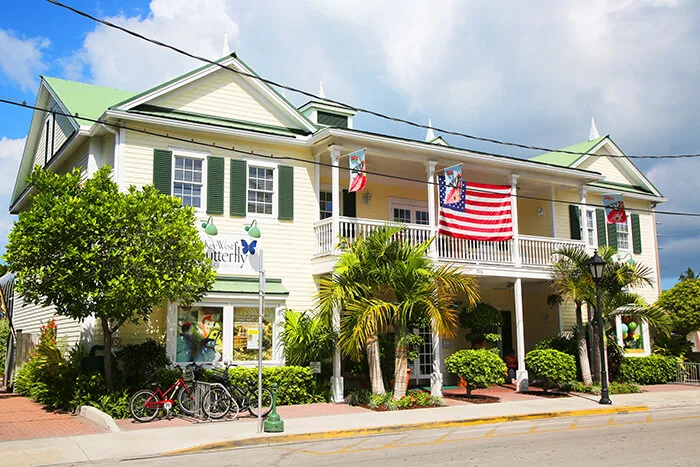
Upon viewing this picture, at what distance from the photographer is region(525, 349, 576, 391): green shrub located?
18203 mm

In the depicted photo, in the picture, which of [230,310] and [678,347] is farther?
[678,347]

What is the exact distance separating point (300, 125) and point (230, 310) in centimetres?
567

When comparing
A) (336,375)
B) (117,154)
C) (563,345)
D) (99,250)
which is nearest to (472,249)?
(563,345)

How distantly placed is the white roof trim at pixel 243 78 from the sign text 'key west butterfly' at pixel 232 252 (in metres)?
3.65

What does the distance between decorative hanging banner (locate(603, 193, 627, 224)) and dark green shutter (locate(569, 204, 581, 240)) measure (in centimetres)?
106

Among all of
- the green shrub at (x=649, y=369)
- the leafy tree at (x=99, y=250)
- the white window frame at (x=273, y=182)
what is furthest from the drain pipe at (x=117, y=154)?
the green shrub at (x=649, y=369)

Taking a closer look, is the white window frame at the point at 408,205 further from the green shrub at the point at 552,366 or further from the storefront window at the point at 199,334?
the storefront window at the point at 199,334

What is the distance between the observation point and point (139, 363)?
1513 cm

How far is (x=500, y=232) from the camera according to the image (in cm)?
1953

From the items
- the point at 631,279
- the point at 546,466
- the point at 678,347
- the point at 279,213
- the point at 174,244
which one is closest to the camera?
the point at 546,466

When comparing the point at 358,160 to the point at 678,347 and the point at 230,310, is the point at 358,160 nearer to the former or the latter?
the point at 230,310

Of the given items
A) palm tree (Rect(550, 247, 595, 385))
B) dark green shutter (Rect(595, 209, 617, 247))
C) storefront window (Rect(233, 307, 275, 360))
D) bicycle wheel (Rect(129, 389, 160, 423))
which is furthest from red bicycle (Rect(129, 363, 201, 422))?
dark green shutter (Rect(595, 209, 617, 247))

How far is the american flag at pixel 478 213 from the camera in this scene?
1877 centimetres

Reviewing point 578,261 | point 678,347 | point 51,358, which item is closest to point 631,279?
point 578,261
